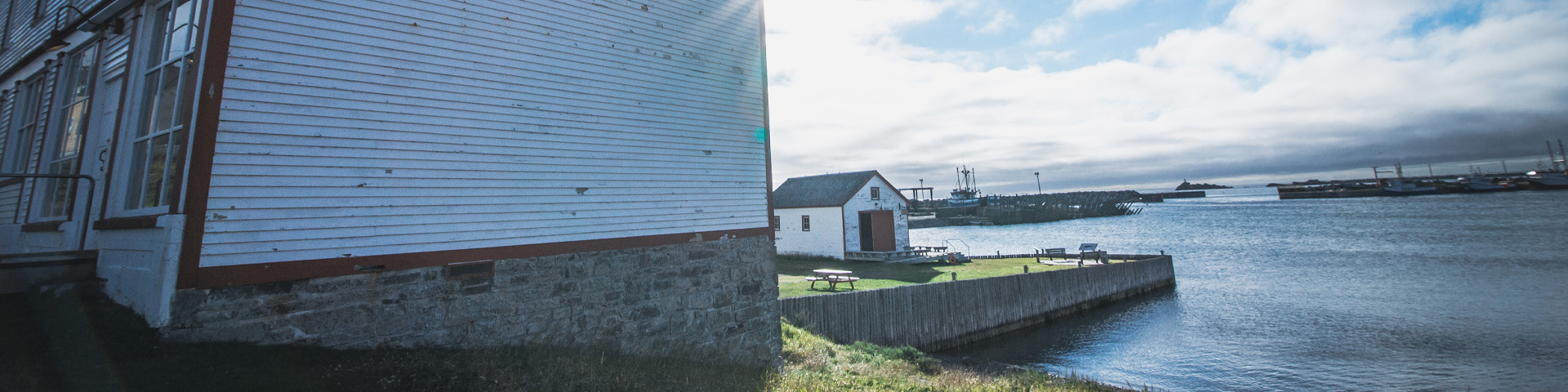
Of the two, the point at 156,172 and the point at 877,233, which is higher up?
the point at 156,172

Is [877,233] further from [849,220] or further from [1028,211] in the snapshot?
[1028,211]

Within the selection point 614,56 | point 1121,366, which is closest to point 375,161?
point 614,56

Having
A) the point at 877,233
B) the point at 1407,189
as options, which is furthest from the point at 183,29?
the point at 1407,189

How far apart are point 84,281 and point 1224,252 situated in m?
57.9

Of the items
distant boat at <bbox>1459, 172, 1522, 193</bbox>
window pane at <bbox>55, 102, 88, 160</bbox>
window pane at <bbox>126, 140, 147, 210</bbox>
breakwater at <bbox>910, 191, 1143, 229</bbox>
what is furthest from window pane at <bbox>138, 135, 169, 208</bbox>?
distant boat at <bbox>1459, 172, 1522, 193</bbox>

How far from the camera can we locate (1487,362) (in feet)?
55.1

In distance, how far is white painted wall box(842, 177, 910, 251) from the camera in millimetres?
28672

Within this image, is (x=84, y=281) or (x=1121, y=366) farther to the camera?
(x=1121, y=366)

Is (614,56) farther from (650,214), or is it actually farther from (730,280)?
(730,280)

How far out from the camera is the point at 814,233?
3008 centimetres

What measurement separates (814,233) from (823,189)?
8.09 feet

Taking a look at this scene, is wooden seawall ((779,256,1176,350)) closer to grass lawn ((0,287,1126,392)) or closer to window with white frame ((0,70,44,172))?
grass lawn ((0,287,1126,392))

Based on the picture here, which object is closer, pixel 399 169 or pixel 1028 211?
pixel 399 169

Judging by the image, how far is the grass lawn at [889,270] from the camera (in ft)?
64.1
